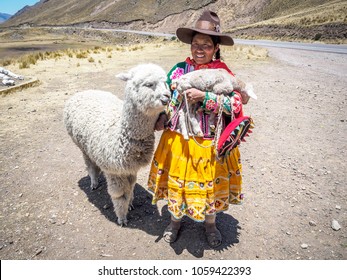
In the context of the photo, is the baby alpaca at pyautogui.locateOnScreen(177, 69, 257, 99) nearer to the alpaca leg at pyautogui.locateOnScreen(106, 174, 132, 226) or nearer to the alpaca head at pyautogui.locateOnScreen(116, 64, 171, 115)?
the alpaca head at pyautogui.locateOnScreen(116, 64, 171, 115)

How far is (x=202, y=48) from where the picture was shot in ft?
6.60

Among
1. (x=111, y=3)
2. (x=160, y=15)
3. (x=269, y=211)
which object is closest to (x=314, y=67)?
(x=269, y=211)

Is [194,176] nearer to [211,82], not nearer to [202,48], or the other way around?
[211,82]

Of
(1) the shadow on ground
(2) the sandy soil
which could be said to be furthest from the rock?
(1) the shadow on ground

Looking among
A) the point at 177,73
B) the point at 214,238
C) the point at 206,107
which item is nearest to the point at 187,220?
the point at 214,238

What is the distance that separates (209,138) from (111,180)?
1190 millimetres

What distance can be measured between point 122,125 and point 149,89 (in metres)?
0.59

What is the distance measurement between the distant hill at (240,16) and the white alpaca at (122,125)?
2429cm

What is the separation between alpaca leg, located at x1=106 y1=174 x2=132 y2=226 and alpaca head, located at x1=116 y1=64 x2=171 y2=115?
94 cm

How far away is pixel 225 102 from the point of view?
6.17 ft

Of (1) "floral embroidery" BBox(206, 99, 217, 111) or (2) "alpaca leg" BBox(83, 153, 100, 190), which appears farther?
(2) "alpaca leg" BBox(83, 153, 100, 190)

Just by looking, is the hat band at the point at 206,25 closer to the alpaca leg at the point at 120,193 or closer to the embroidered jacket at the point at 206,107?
the embroidered jacket at the point at 206,107

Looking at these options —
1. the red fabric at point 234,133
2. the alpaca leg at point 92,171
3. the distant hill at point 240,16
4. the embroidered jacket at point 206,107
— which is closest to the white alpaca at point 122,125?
the embroidered jacket at point 206,107

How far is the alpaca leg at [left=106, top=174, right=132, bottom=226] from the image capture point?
270 centimetres
